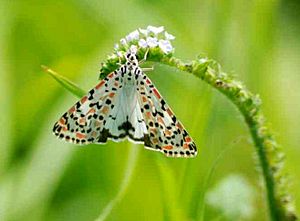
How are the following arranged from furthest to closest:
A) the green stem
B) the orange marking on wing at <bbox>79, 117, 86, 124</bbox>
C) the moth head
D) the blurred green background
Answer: the blurred green background < the orange marking on wing at <bbox>79, 117, 86, 124</bbox> < the moth head < the green stem

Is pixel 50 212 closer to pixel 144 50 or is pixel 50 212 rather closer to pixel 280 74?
pixel 144 50

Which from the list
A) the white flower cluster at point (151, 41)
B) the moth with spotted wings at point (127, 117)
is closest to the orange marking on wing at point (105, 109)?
the moth with spotted wings at point (127, 117)

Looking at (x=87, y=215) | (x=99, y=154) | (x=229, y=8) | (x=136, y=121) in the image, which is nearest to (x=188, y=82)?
(x=229, y=8)

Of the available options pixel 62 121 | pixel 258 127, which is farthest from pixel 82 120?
pixel 258 127

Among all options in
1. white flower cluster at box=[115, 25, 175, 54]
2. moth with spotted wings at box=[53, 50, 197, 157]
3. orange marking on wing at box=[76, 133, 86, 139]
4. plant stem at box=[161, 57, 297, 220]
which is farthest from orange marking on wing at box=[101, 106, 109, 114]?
plant stem at box=[161, 57, 297, 220]

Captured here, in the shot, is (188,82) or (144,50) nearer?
(144,50)

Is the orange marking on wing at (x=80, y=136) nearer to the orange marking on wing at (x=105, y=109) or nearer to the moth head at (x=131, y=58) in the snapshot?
the orange marking on wing at (x=105, y=109)

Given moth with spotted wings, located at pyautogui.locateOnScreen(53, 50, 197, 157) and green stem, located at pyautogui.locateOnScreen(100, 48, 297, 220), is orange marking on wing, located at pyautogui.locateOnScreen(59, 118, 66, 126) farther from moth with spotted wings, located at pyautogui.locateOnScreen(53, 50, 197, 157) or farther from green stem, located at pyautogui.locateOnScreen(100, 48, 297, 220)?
green stem, located at pyautogui.locateOnScreen(100, 48, 297, 220)

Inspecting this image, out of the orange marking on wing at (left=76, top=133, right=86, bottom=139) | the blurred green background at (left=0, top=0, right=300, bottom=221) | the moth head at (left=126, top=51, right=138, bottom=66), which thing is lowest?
the orange marking on wing at (left=76, top=133, right=86, bottom=139)
